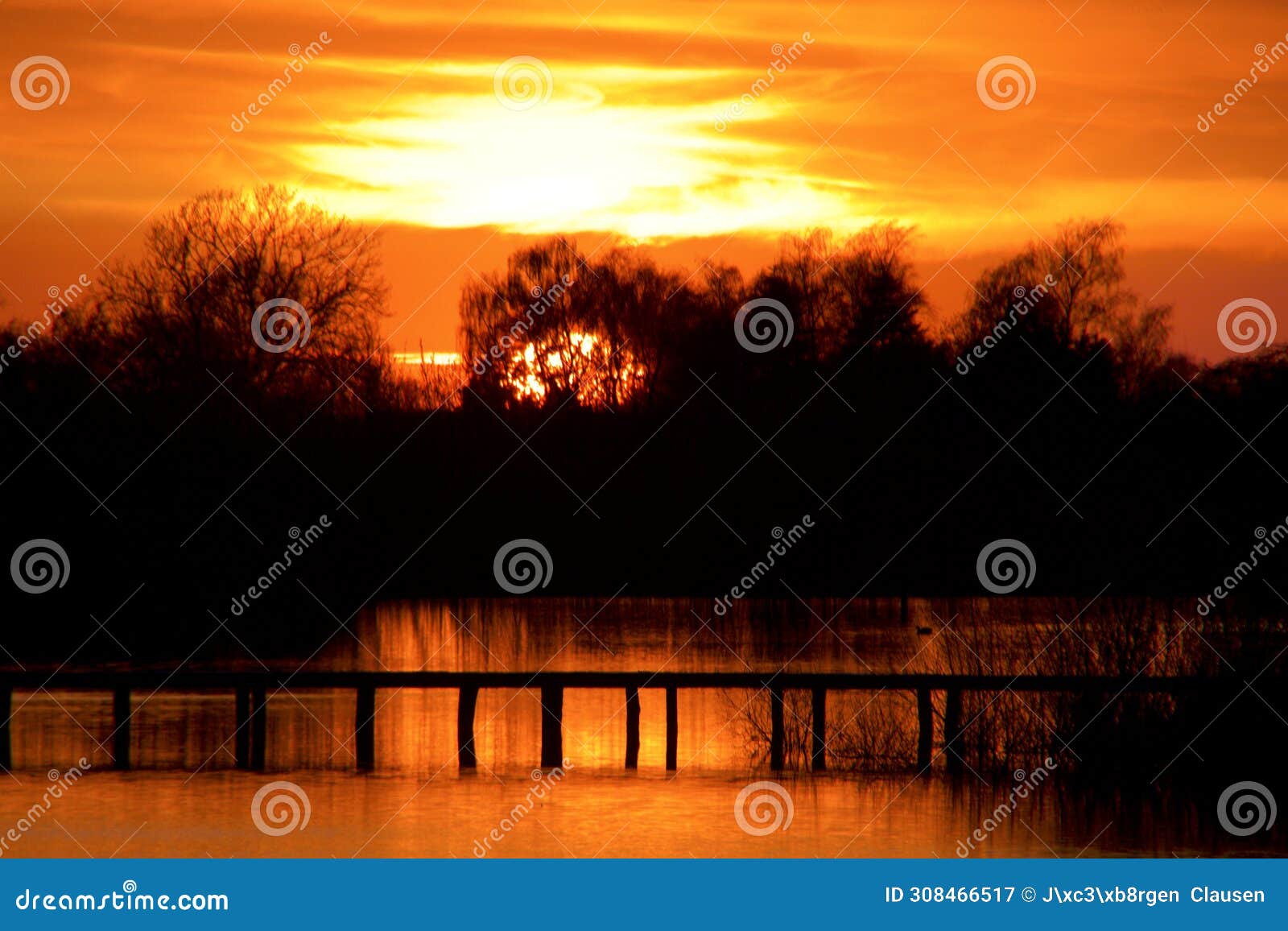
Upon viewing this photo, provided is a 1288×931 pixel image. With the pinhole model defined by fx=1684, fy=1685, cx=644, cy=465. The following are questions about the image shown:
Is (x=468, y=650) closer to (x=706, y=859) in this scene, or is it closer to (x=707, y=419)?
(x=707, y=419)

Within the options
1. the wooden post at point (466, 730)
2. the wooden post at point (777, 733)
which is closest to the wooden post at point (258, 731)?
the wooden post at point (466, 730)

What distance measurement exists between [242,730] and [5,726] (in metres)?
2.66

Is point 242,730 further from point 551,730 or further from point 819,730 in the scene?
point 819,730

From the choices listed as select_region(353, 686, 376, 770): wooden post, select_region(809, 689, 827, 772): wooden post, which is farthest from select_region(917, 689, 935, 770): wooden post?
select_region(353, 686, 376, 770): wooden post

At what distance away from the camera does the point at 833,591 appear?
149 feet

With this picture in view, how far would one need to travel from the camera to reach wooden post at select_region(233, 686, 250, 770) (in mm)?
19688

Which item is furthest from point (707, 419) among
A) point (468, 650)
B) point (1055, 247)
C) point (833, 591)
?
point (468, 650)

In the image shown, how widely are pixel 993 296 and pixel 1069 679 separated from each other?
3116 centimetres

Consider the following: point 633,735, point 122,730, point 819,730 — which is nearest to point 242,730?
point 122,730

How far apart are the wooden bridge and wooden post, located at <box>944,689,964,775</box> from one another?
0.01 metres

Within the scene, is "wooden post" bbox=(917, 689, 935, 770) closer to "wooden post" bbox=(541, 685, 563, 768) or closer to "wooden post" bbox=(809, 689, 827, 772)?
"wooden post" bbox=(809, 689, 827, 772)

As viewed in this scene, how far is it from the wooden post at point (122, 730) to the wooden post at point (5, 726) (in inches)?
45.8

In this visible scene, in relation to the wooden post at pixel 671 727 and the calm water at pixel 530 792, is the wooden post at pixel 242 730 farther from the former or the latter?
the wooden post at pixel 671 727

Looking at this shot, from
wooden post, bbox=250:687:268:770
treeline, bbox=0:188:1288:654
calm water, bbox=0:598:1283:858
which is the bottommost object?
calm water, bbox=0:598:1283:858
